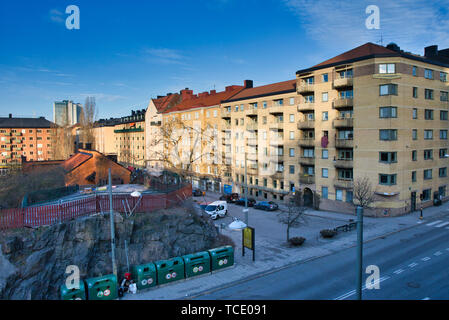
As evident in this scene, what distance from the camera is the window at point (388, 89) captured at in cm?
3131

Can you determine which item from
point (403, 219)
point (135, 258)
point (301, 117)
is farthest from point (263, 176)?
point (135, 258)

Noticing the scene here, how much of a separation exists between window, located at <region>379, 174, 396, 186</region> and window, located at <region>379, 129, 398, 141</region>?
3637mm

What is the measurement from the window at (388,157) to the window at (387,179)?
148 cm

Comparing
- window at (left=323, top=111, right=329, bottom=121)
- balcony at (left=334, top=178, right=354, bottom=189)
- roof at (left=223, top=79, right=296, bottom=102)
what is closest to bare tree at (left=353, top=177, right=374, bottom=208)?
balcony at (left=334, top=178, right=354, bottom=189)

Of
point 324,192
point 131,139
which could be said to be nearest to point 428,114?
point 324,192

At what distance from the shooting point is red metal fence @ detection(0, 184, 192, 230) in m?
16.5

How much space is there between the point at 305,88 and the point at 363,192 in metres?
14.2

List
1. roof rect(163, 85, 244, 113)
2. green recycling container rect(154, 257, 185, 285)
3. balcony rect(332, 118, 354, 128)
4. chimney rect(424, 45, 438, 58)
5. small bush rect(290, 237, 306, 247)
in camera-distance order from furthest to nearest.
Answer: roof rect(163, 85, 244, 113) < chimney rect(424, 45, 438, 58) < balcony rect(332, 118, 354, 128) < small bush rect(290, 237, 306, 247) < green recycling container rect(154, 257, 185, 285)

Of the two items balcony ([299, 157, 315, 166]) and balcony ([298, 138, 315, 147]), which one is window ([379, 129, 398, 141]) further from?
balcony ([299, 157, 315, 166])

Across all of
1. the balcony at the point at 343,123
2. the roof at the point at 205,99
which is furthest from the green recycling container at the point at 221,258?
the roof at the point at 205,99

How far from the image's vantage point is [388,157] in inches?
1247

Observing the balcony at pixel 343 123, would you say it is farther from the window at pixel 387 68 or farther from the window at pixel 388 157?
the window at pixel 387 68

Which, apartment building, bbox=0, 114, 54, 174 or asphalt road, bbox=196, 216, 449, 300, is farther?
apartment building, bbox=0, 114, 54, 174

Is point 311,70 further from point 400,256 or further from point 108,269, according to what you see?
point 108,269
